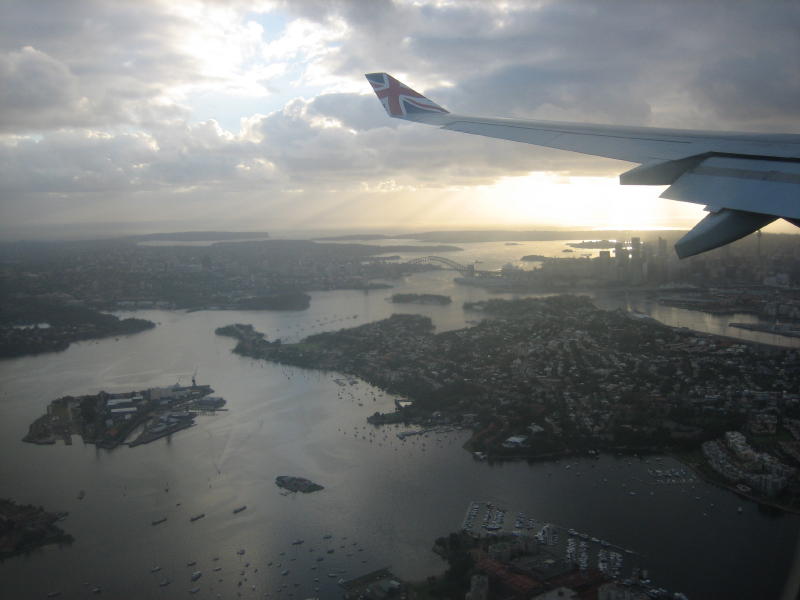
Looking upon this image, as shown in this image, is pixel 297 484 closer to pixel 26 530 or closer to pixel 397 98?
pixel 26 530

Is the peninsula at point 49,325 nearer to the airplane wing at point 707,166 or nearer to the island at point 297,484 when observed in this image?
the island at point 297,484

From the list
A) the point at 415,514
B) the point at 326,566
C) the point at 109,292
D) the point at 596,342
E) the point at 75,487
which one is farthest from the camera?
the point at 109,292

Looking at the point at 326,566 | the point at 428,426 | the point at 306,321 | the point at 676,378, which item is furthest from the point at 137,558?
the point at 306,321

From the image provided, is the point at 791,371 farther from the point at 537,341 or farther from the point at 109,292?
the point at 109,292

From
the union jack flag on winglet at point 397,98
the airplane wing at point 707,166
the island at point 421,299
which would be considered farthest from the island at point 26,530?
the island at point 421,299

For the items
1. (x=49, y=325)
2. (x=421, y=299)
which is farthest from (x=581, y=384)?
(x=49, y=325)

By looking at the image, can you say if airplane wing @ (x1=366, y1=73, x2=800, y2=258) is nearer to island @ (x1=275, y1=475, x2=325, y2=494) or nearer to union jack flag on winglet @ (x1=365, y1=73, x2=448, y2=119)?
union jack flag on winglet @ (x1=365, y1=73, x2=448, y2=119)
